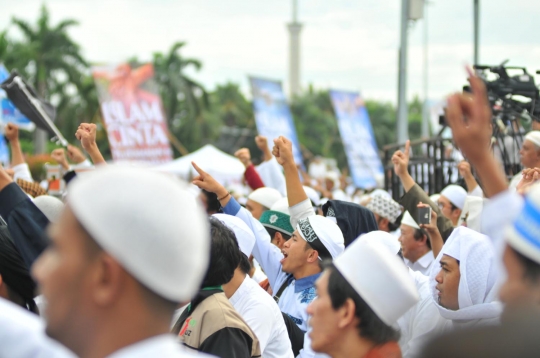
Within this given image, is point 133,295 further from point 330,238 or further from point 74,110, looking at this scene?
point 74,110

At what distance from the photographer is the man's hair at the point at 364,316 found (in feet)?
8.00

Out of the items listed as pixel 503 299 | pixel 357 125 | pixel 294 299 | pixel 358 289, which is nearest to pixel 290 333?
pixel 294 299

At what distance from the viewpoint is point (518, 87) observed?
8555 millimetres

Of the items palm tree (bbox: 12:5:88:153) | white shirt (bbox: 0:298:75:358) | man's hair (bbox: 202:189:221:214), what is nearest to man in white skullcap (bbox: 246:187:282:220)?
man's hair (bbox: 202:189:221:214)

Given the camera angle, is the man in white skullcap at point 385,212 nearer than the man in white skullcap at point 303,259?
No

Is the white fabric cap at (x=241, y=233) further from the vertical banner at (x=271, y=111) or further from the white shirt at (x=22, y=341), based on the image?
the vertical banner at (x=271, y=111)

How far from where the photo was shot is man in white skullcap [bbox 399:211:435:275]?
645 centimetres

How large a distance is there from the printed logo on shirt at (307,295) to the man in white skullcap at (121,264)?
2747mm

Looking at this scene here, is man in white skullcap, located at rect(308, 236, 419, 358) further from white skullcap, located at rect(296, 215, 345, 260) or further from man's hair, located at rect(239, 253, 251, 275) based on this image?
white skullcap, located at rect(296, 215, 345, 260)

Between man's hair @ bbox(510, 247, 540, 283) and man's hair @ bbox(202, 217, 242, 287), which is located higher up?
man's hair @ bbox(510, 247, 540, 283)

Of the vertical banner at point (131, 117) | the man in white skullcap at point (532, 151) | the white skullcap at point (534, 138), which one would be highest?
the white skullcap at point (534, 138)

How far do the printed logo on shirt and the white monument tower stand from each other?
1643 inches

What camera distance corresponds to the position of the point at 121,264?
153 cm

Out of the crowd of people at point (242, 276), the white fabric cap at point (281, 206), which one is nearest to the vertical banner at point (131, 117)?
the white fabric cap at point (281, 206)
